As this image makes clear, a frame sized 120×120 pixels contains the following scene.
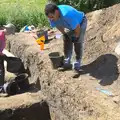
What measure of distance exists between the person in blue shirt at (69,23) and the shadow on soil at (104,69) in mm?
316

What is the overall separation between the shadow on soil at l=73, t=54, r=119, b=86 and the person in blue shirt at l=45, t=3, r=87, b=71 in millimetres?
316

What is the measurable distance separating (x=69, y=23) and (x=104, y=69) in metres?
1.18

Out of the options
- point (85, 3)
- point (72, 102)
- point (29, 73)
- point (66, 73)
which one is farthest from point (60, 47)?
point (85, 3)

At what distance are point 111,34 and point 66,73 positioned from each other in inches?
64.3

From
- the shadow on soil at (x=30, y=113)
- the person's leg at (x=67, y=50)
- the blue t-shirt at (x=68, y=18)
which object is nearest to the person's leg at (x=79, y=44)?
the blue t-shirt at (x=68, y=18)

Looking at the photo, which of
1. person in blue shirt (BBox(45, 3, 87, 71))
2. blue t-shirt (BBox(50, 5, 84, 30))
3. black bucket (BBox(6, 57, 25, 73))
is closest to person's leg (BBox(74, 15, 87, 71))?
person in blue shirt (BBox(45, 3, 87, 71))

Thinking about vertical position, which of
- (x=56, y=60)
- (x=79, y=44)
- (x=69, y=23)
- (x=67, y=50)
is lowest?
(x=56, y=60)

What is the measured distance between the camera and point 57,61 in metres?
7.55

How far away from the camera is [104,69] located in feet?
24.2

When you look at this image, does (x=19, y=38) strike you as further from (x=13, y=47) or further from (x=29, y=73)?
(x=29, y=73)

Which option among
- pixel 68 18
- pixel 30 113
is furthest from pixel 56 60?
pixel 30 113

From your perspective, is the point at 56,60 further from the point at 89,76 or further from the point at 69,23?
the point at 69,23

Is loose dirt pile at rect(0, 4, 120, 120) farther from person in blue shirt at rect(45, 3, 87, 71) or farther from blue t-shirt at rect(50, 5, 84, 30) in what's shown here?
blue t-shirt at rect(50, 5, 84, 30)

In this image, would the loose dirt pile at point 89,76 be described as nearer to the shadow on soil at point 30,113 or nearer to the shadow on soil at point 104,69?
the shadow on soil at point 104,69
